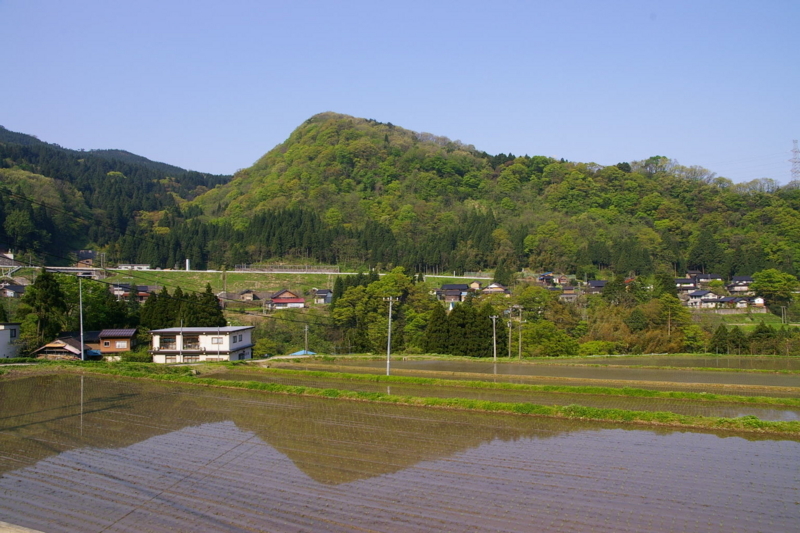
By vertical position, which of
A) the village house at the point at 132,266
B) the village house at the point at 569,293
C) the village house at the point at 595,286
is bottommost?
the village house at the point at 569,293

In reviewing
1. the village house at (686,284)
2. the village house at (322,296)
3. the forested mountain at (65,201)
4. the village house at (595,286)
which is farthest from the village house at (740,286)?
the forested mountain at (65,201)

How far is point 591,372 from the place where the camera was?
77.1 ft

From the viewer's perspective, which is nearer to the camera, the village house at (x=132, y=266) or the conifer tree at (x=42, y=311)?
the conifer tree at (x=42, y=311)

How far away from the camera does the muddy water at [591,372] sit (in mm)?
20688

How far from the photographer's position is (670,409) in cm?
1530

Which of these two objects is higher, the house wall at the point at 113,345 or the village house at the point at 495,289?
the village house at the point at 495,289

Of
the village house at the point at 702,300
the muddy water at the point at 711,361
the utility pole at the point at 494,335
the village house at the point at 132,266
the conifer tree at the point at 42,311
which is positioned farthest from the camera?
the village house at the point at 132,266

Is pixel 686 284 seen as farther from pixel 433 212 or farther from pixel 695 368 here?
pixel 695 368

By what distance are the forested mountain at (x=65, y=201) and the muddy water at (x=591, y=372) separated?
114 feet

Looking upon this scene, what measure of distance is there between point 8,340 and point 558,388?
2286cm

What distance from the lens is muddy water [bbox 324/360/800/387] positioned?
20.7 metres

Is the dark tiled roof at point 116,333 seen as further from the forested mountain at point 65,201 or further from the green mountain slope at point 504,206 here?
the green mountain slope at point 504,206

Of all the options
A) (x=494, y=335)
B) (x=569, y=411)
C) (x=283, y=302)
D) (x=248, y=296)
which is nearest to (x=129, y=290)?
(x=248, y=296)

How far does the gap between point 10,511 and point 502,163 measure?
97108 millimetres
